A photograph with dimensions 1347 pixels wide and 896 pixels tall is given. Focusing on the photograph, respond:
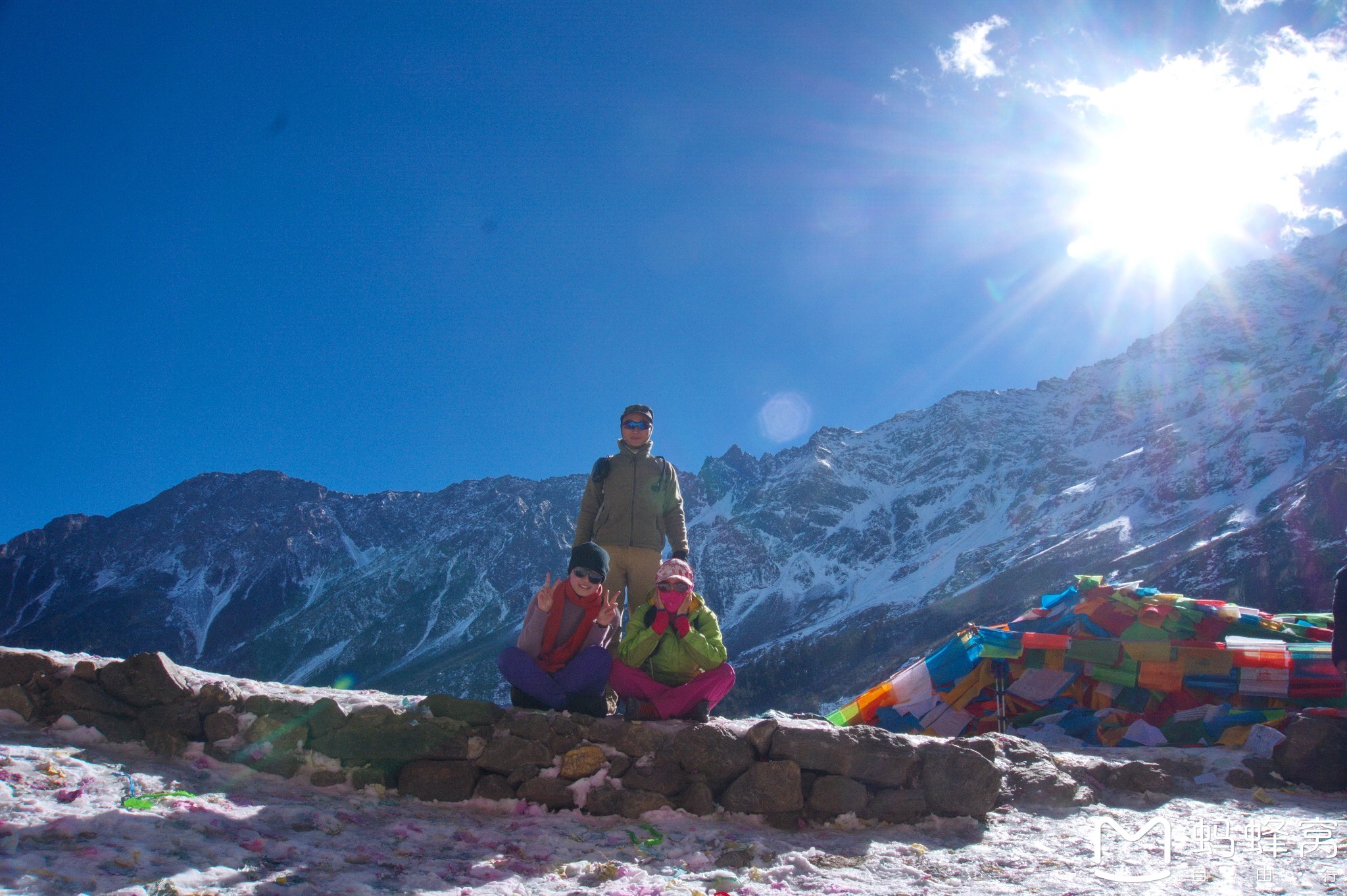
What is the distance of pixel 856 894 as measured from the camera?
3.54 m

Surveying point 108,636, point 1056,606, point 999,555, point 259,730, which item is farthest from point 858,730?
point 108,636

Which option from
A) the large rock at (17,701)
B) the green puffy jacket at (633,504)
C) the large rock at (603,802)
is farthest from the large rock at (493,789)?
the large rock at (17,701)

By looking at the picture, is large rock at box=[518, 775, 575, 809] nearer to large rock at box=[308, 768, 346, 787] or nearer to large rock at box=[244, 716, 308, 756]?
large rock at box=[308, 768, 346, 787]

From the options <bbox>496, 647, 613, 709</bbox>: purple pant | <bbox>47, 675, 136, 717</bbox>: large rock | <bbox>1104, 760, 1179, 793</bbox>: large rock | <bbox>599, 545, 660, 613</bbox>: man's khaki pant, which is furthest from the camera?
<bbox>599, 545, 660, 613</bbox>: man's khaki pant

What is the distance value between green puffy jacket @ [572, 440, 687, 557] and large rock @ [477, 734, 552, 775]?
1813 millimetres

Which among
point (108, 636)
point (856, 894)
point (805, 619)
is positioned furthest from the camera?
point (108, 636)

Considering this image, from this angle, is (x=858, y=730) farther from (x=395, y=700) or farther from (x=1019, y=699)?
(x=1019, y=699)

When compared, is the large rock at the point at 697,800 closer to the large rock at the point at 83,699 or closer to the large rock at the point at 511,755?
the large rock at the point at 511,755

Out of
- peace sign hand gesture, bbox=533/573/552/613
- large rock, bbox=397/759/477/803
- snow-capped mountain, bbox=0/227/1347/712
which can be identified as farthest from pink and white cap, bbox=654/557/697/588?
snow-capped mountain, bbox=0/227/1347/712

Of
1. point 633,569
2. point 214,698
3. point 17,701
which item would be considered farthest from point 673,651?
point 17,701

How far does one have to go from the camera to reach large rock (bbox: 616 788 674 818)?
4426 millimetres

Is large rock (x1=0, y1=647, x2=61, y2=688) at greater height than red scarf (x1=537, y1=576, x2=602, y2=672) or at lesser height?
lesser

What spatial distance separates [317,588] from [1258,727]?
727 ft

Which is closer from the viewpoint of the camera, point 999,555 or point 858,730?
point 858,730
